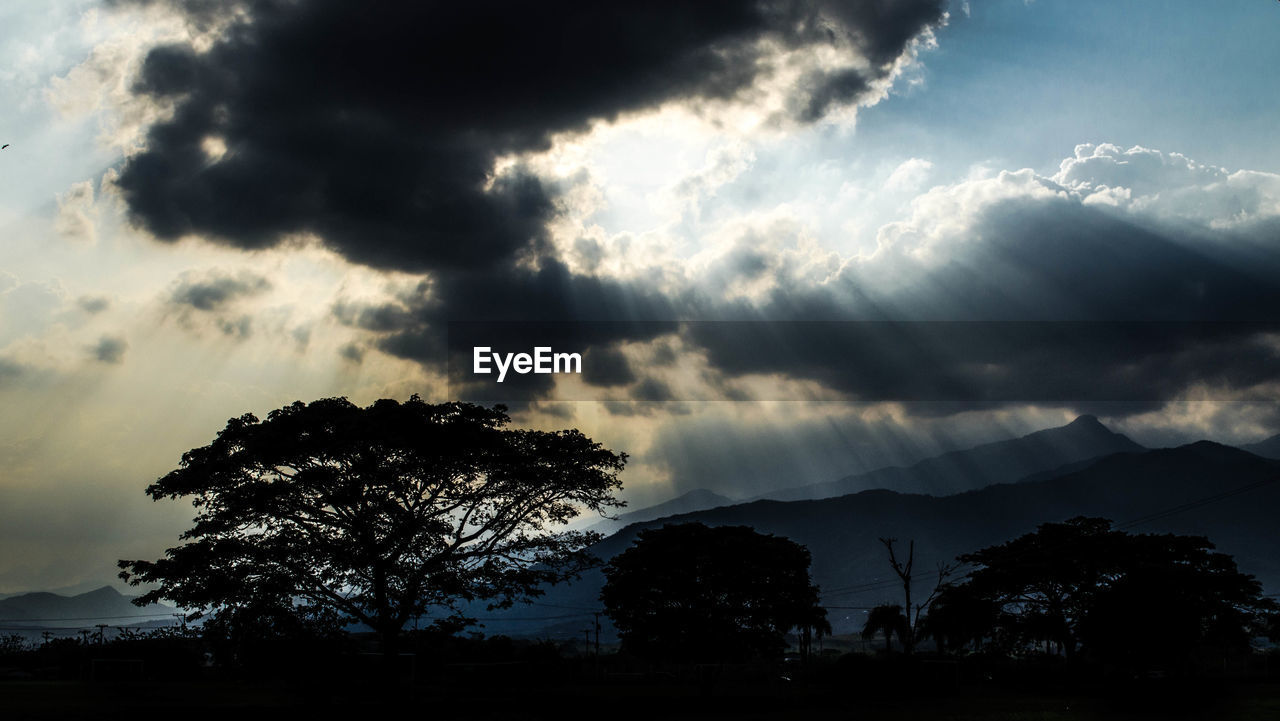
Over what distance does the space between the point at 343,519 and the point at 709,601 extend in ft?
108

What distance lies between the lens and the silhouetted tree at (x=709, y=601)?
6538cm

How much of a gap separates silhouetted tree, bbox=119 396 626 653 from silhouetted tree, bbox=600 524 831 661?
25673mm

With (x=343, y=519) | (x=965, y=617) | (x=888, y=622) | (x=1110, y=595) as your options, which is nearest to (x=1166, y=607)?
(x=1110, y=595)

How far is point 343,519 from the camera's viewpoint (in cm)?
3944

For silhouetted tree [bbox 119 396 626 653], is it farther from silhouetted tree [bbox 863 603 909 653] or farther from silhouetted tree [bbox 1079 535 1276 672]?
silhouetted tree [bbox 863 603 909 653]

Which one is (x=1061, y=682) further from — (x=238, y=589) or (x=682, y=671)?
(x=238, y=589)

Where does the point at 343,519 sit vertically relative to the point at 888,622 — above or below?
above

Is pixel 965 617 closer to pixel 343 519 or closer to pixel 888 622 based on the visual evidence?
pixel 888 622

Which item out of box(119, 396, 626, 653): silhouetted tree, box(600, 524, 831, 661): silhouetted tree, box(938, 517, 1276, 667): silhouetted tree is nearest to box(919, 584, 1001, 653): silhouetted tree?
box(938, 517, 1276, 667): silhouetted tree

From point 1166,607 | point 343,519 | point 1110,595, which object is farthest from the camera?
point 1110,595

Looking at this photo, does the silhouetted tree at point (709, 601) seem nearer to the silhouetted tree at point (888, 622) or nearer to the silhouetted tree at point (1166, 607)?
the silhouetted tree at point (1166, 607)

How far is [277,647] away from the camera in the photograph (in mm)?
37500

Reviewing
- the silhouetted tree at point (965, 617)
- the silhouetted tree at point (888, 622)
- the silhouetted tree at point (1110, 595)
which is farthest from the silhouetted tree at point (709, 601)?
the silhouetted tree at point (888, 622)

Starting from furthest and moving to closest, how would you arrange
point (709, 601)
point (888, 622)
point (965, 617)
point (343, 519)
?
point (888, 622) < point (965, 617) < point (709, 601) < point (343, 519)
